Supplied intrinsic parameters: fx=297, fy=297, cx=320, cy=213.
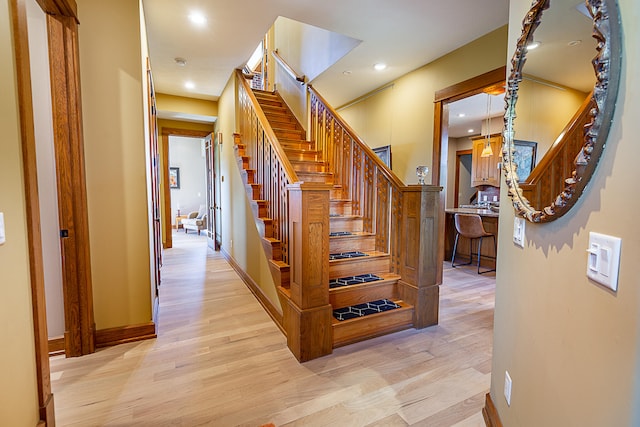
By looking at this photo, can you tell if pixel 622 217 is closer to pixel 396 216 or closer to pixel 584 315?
pixel 584 315

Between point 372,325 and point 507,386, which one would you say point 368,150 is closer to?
point 372,325

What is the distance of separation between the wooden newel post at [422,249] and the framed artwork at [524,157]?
1.31 m

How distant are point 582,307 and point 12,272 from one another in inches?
75.8

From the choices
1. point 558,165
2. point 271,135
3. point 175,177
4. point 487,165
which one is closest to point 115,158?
point 271,135

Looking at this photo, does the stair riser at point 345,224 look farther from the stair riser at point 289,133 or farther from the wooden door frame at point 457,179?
the wooden door frame at point 457,179

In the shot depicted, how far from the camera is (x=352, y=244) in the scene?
125 inches

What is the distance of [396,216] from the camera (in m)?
2.90

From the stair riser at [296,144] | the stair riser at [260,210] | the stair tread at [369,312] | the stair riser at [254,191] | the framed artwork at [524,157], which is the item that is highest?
the stair riser at [296,144]

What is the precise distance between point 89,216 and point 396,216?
8.46ft

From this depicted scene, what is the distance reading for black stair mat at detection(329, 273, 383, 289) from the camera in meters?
2.68

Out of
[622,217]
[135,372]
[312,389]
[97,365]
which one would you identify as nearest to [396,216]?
[312,389]

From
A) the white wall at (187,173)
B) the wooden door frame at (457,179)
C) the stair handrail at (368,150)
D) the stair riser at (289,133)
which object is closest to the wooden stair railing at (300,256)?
the stair handrail at (368,150)

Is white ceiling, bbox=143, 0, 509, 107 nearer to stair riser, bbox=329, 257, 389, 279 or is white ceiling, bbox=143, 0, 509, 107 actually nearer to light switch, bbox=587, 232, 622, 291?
stair riser, bbox=329, 257, 389, 279

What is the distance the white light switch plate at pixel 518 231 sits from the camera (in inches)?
49.1
